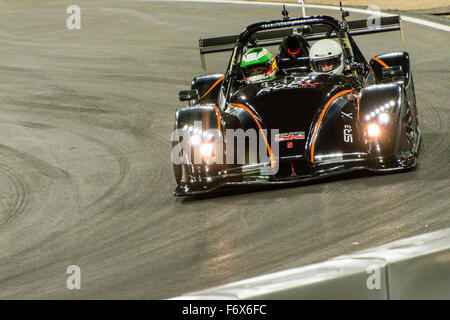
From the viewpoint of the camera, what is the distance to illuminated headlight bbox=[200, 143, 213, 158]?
21.4 ft

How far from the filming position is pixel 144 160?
26.8ft

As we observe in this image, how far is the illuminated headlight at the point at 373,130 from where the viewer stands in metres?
6.33

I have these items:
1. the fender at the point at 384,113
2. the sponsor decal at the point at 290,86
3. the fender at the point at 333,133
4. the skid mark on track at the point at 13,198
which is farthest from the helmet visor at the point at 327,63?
the skid mark on track at the point at 13,198

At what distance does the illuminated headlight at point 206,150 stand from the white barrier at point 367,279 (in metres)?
2.94

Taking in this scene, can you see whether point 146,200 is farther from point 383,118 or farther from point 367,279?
point 367,279

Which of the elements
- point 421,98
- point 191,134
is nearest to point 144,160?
point 191,134

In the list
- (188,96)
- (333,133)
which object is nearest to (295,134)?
(333,133)

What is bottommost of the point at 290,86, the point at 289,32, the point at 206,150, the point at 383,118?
the point at 206,150

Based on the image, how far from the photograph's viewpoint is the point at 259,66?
25.3 feet

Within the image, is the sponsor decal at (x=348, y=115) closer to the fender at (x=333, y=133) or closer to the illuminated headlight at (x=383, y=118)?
the fender at (x=333, y=133)

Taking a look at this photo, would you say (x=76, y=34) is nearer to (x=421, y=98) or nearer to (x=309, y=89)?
(x=421, y=98)

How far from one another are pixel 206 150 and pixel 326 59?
1.88 m

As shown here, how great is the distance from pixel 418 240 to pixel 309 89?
10.7 feet
